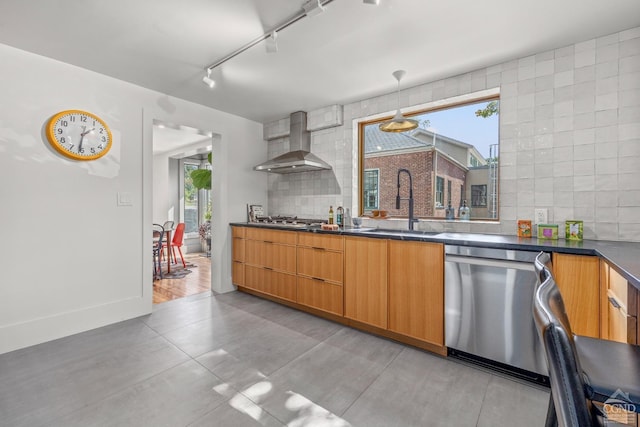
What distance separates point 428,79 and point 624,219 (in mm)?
1925

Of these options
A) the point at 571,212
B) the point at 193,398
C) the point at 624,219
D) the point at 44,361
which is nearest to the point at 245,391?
the point at 193,398

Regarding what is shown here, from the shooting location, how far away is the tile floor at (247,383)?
160 centimetres

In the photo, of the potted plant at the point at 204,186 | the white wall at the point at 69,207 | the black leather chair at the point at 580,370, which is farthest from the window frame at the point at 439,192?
the potted plant at the point at 204,186

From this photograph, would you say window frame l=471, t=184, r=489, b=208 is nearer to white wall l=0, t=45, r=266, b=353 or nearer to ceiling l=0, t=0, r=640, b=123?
ceiling l=0, t=0, r=640, b=123

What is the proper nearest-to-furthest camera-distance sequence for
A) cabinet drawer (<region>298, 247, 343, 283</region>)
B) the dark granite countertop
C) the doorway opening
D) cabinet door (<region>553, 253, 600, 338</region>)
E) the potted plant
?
the dark granite countertop < cabinet door (<region>553, 253, 600, 338</region>) < cabinet drawer (<region>298, 247, 343, 283</region>) < the doorway opening < the potted plant

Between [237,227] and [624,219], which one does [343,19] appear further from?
[237,227]

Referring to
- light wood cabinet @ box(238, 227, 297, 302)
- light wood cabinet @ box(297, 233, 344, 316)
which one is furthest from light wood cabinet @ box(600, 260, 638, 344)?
light wood cabinet @ box(238, 227, 297, 302)

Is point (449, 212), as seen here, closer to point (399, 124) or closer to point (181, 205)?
point (399, 124)

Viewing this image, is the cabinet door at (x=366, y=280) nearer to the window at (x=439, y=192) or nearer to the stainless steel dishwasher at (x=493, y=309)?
the stainless steel dishwasher at (x=493, y=309)

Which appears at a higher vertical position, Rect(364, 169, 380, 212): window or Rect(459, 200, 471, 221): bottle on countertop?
Rect(364, 169, 380, 212): window

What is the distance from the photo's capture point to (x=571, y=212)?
225 centimetres

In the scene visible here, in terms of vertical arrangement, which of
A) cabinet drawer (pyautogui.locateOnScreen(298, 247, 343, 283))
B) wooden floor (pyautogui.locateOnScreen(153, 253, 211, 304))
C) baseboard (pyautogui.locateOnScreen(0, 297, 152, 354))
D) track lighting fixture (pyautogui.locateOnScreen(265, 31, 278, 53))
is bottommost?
wooden floor (pyautogui.locateOnScreen(153, 253, 211, 304))

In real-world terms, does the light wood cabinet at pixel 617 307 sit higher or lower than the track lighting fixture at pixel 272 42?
lower

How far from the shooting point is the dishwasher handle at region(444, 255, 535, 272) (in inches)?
74.9
